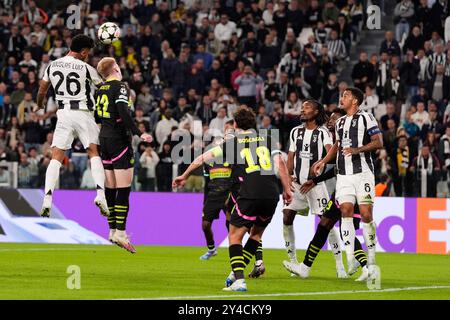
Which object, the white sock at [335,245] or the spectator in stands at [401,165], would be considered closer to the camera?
the white sock at [335,245]

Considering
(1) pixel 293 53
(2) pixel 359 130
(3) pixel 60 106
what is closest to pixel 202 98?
(1) pixel 293 53

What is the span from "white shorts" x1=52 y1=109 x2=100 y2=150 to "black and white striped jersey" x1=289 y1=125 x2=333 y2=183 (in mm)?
3042

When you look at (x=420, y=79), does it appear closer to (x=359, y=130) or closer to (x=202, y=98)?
(x=202, y=98)

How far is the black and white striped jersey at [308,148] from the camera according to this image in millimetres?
15977

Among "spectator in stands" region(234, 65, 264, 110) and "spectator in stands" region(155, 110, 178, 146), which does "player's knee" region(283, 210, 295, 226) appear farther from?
"spectator in stands" region(234, 65, 264, 110)

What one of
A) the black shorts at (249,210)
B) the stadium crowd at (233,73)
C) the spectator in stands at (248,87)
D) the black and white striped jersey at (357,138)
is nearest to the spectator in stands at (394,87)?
the stadium crowd at (233,73)

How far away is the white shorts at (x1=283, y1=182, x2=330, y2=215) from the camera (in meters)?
15.9

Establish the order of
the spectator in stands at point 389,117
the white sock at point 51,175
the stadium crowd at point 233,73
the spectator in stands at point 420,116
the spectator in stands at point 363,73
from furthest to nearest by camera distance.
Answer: the spectator in stands at point 363,73, the spectator in stands at point 389,117, the spectator in stands at point 420,116, the stadium crowd at point 233,73, the white sock at point 51,175

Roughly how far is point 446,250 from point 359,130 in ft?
29.2

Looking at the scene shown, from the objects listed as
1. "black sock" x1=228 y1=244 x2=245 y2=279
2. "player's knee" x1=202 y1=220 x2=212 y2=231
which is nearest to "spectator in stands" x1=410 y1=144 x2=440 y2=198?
"player's knee" x1=202 y1=220 x2=212 y2=231

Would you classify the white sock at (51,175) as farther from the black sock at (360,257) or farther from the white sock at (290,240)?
the black sock at (360,257)

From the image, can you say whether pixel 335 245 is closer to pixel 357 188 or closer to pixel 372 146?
pixel 357 188

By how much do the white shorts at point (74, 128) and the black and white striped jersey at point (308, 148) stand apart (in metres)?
3.04

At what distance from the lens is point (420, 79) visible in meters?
27.7
